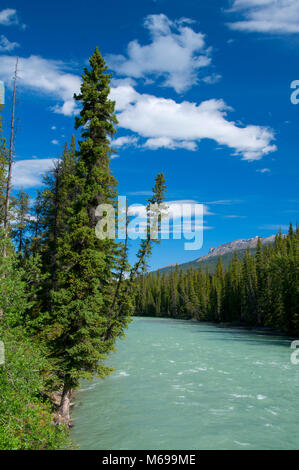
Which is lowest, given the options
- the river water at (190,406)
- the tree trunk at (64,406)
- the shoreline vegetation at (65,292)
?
the river water at (190,406)

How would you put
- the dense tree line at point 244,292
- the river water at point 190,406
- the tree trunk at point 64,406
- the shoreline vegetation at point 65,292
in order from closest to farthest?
the shoreline vegetation at point 65,292 → the river water at point 190,406 → the tree trunk at point 64,406 → the dense tree line at point 244,292

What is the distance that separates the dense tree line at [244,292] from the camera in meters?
62.6

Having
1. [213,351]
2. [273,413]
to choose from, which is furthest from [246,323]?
[273,413]

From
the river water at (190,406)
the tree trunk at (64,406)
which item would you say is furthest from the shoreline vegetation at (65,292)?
the river water at (190,406)

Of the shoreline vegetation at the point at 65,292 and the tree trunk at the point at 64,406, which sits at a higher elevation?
the shoreline vegetation at the point at 65,292

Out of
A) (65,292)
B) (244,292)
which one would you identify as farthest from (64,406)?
(244,292)

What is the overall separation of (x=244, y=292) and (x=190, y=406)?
72714 mm

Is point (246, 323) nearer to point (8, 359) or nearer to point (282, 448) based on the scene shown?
point (282, 448)

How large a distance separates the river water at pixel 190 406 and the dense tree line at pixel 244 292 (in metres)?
32.8

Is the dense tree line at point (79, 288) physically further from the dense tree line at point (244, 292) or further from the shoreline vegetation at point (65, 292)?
the dense tree line at point (244, 292)

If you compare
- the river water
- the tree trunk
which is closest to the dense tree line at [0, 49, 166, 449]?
the tree trunk

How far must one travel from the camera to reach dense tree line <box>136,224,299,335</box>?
62.6 m

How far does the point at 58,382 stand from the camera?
15.1m

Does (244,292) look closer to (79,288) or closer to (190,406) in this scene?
(190,406)
